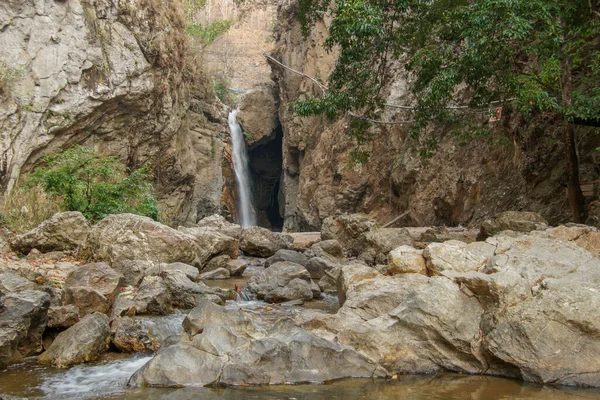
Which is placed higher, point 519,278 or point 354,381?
point 519,278

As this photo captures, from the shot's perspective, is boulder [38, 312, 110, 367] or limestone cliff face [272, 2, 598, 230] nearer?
boulder [38, 312, 110, 367]

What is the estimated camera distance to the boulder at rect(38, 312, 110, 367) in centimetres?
457

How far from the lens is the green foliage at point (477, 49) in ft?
26.4

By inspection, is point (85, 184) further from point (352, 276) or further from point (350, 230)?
point (352, 276)

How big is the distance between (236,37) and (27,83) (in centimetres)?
3901

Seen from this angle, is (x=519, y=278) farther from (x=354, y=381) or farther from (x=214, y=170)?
(x=214, y=170)

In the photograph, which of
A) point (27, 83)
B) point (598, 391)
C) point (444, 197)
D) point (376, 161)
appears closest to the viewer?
point (598, 391)

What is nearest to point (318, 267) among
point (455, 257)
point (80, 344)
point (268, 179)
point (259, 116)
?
point (455, 257)

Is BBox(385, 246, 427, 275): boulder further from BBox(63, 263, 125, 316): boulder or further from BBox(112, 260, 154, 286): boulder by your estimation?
BBox(112, 260, 154, 286): boulder

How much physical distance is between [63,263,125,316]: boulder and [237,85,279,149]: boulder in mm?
21719

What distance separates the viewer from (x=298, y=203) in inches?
955

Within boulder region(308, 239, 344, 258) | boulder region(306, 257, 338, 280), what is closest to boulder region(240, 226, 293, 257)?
boulder region(308, 239, 344, 258)

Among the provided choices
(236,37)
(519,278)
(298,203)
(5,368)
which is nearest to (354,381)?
(519,278)

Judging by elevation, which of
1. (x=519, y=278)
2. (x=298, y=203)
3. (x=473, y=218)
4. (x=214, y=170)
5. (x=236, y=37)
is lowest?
(x=519, y=278)
